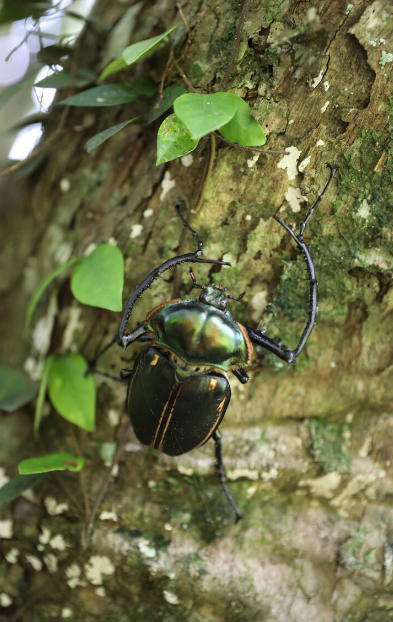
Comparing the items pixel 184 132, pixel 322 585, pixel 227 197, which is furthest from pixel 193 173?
pixel 322 585

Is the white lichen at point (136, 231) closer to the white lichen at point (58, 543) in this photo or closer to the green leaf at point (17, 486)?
the green leaf at point (17, 486)

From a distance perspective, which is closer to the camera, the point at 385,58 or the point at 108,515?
the point at 385,58

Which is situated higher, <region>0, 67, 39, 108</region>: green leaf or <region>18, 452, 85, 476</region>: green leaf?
<region>0, 67, 39, 108</region>: green leaf

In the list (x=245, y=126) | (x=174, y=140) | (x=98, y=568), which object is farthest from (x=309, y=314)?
(x=98, y=568)

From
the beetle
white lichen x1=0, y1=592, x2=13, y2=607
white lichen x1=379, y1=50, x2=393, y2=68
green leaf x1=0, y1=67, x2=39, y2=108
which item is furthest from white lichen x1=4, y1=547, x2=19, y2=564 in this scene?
white lichen x1=379, y1=50, x2=393, y2=68

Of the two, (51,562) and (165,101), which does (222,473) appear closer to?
(51,562)

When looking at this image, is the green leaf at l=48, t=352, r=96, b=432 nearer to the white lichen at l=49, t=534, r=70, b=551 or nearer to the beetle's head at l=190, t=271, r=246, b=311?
the white lichen at l=49, t=534, r=70, b=551
